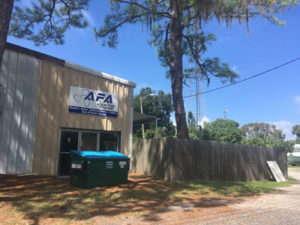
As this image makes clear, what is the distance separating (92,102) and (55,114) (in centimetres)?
187

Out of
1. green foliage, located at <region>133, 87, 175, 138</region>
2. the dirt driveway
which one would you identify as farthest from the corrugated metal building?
green foliage, located at <region>133, 87, 175, 138</region>

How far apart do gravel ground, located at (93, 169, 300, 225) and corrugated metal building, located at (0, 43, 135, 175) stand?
5.49m

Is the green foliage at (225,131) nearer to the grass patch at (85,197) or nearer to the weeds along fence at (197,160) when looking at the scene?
the weeds along fence at (197,160)

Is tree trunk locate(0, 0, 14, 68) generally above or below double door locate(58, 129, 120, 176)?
above

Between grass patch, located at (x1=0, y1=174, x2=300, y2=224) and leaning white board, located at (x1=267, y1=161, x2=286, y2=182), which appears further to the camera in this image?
leaning white board, located at (x1=267, y1=161, x2=286, y2=182)

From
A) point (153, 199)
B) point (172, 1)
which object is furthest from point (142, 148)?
point (172, 1)

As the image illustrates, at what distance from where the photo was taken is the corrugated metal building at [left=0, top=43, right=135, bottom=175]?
879 cm

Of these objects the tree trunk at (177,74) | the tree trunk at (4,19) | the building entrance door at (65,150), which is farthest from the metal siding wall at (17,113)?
the tree trunk at (177,74)

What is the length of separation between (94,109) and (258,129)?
9744 cm

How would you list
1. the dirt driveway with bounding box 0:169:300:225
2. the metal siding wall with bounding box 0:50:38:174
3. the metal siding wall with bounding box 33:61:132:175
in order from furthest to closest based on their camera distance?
the metal siding wall with bounding box 33:61:132:175
the metal siding wall with bounding box 0:50:38:174
the dirt driveway with bounding box 0:169:300:225

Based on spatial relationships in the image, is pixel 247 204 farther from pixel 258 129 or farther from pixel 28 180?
pixel 258 129

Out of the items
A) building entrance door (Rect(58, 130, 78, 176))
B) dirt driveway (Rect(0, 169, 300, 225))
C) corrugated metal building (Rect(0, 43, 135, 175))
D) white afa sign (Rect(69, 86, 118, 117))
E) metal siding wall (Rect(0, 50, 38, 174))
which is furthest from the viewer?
white afa sign (Rect(69, 86, 118, 117))

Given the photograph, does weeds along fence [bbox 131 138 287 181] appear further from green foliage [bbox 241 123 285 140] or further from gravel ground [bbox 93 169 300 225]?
green foliage [bbox 241 123 285 140]

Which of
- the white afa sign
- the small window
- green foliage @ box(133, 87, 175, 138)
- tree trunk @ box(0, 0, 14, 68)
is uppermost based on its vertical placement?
green foliage @ box(133, 87, 175, 138)
